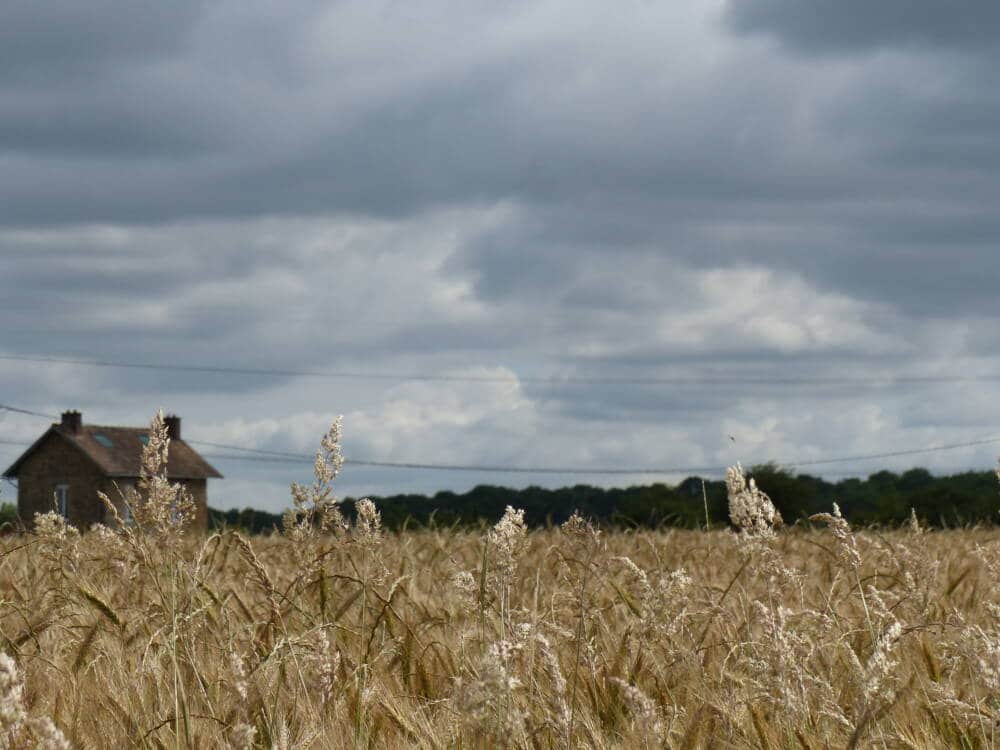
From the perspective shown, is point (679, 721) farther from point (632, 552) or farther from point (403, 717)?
point (632, 552)

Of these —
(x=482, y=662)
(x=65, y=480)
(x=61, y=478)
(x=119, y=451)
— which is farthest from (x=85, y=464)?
(x=482, y=662)

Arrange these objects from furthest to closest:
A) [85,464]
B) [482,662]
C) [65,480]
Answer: [65,480] < [85,464] < [482,662]

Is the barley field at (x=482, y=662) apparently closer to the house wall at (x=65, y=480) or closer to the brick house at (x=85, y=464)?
the brick house at (x=85, y=464)

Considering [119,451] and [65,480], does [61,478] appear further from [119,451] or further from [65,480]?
[119,451]

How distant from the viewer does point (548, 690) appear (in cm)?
314

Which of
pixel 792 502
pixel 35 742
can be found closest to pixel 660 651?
pixel 35 742

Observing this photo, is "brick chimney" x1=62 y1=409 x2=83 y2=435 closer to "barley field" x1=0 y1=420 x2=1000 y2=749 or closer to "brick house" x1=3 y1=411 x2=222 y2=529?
"brick house" x1=3 y1=411 x2=222 y2=529

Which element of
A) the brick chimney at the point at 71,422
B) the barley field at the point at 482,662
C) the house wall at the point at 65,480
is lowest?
the barley field at the point at 482,662

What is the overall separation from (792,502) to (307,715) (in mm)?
34205

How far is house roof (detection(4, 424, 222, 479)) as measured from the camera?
64875 millimetres

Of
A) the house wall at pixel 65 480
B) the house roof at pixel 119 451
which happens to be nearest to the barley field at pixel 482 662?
the house roof at pixel 119 451

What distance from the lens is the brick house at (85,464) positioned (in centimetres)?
6506

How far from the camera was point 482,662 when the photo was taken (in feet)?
5.86

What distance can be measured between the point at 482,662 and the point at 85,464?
68.4 meters
